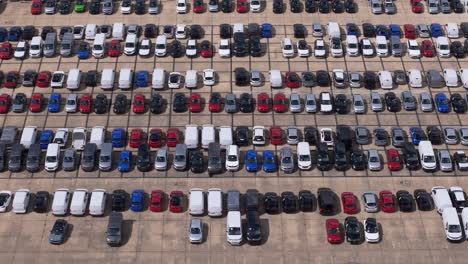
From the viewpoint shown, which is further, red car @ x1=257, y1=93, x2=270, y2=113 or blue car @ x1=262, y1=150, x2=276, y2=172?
red car @ x1=257, y1=93, x2=270, y2=113

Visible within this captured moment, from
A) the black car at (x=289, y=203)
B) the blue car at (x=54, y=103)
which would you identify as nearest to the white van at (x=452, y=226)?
the black car at (x=289, y=203)

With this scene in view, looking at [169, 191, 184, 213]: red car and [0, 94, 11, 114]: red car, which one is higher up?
[0, 94, 11, 114]: red car

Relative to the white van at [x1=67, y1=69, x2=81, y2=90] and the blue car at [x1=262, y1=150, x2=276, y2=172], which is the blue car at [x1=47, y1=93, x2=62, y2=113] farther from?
the blue car at [x1=262, y1=150, x2=276, y2=172]

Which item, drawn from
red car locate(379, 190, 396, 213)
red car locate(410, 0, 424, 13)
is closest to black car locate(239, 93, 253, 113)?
red car locate(379, 190, 396, 213)

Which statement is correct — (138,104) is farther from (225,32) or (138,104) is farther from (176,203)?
(225,32)

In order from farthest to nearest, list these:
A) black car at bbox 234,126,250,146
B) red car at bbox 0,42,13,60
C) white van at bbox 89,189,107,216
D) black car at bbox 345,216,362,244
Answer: red car at bbox 0,42,13,60 → black car at bbox 234,126,250,146 → white van at bbox 89,189,107,216 → black car at bbox 345,216,362,244

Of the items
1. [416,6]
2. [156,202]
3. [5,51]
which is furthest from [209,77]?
[416,6]

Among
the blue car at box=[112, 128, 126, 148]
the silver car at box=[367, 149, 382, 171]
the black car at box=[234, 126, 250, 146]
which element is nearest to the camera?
the silver car at box=[367, 149, 382, 171]
